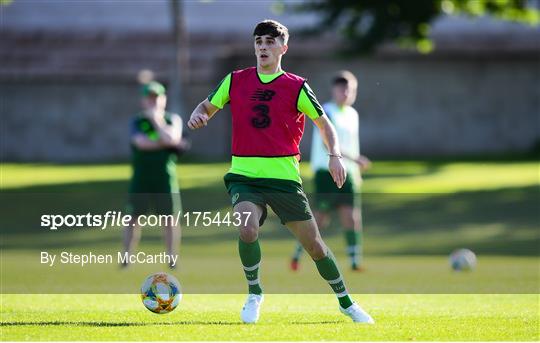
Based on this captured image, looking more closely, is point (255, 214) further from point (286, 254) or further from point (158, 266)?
point (286, 254)

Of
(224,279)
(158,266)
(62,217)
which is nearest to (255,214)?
(224,279)

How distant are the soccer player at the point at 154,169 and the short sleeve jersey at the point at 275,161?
205 inches

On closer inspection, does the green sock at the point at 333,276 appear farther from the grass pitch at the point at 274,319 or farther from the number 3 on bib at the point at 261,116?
the number 3 on bib at the point at 261,116

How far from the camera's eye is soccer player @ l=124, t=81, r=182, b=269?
14391mm

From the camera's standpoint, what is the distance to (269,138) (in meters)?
9.12

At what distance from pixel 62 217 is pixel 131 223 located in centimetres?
997

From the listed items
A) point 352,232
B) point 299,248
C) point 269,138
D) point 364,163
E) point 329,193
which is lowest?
point 299,248

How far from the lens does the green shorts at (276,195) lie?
30.0ft

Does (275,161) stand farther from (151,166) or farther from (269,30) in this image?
(151,166)

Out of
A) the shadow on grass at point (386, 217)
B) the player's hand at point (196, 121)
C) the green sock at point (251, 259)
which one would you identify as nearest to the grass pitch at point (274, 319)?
the green sock at point (251, 259)

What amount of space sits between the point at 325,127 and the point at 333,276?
108 centimetres

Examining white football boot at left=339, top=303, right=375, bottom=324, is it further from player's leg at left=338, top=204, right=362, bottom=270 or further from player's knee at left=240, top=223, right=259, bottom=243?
player's leg at left=338, top=204, right=362, bottom=270

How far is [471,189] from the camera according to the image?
27234 millimetres
